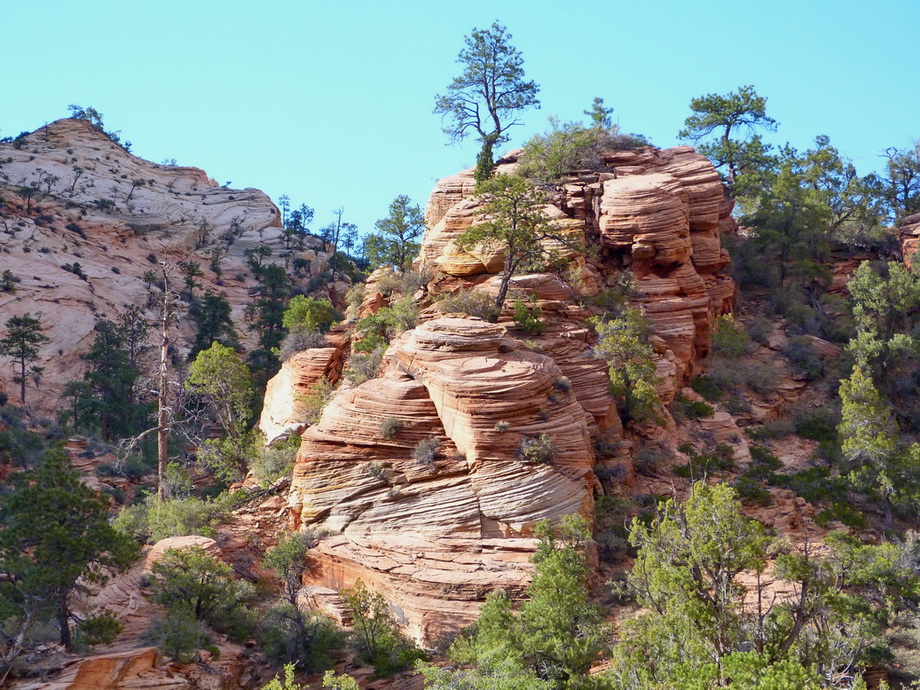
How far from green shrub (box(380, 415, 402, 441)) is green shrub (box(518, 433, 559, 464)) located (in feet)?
11.1

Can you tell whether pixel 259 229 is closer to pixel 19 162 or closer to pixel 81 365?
pixel 19 162

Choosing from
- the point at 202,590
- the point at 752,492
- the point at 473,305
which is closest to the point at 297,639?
the point at 202,590

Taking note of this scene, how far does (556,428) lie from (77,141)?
71009 millimetres

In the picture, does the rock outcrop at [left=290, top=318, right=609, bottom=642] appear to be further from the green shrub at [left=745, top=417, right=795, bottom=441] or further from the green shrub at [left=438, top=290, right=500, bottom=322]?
the green shrub at [left=745, top=417, right=795, bottom=441]

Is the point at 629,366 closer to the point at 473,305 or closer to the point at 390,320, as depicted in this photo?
the point at 473,305

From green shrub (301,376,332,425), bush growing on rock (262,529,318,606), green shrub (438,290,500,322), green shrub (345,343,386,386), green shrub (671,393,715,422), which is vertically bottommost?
bush growing on rock (262,529,318,606)

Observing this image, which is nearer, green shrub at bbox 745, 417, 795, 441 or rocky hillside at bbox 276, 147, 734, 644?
rocky hillside at bbox 276, 147, 734, 644

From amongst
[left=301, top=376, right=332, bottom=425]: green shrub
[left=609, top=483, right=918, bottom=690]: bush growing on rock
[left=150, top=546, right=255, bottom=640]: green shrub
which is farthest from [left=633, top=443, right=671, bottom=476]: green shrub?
[left=150, top=546, right=255, bottom=640]: green shrub

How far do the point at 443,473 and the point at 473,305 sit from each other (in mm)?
6438

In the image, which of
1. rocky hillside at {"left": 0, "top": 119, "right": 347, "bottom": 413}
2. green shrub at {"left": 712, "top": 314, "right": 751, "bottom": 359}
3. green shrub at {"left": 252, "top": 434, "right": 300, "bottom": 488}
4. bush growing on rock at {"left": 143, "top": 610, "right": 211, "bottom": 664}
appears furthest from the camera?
rocky hillside at {"left": 0, "top": 119, "right": 347, "bottom": 413}

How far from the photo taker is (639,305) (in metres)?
30.7

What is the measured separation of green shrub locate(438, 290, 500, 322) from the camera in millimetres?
26469

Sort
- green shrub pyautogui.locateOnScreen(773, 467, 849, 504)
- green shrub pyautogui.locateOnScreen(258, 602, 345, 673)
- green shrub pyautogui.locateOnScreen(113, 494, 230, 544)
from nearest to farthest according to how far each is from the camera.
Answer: green shrub pyautogui.locateOnScreen(258, 602, 345, 673) < green shrub pyautogui.locateOnScreen(113, 494, 230, 544) < green shrub pyautogui.locateOnScreen(773, 467, 849, 504)

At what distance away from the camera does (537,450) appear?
22.0 m
